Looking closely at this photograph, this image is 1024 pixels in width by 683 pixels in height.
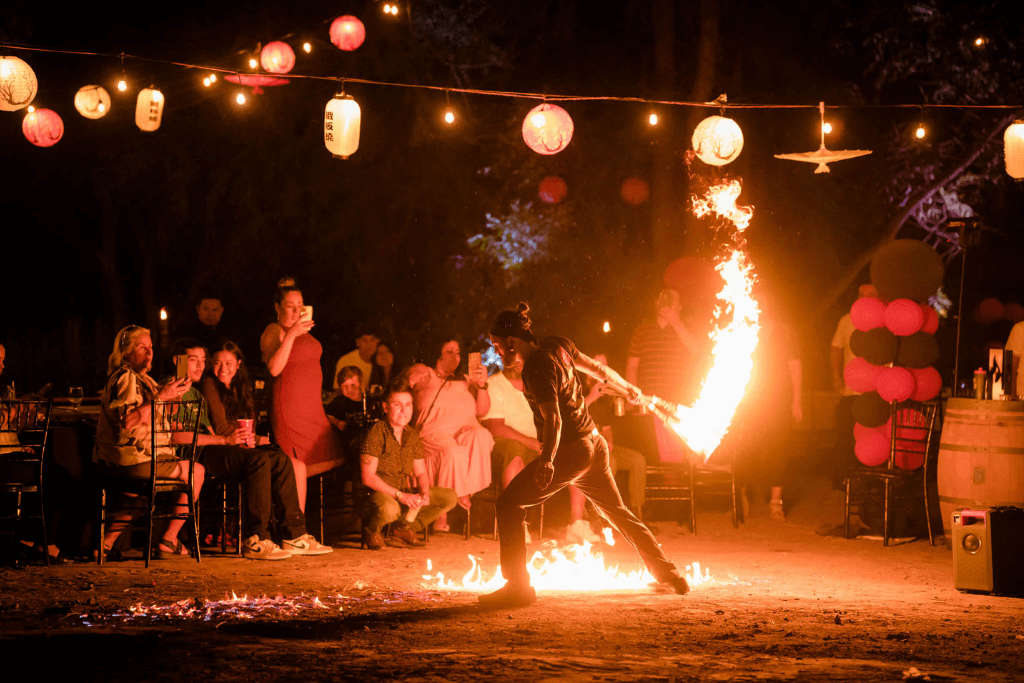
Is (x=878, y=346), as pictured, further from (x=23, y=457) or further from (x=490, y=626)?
(x=23, y=457)

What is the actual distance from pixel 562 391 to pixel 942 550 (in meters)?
4.47

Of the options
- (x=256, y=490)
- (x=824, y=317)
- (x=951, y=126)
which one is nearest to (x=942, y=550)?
(x=256, y=490)

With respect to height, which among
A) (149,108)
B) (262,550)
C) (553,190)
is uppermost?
(553,190)

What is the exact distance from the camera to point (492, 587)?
6.79 m

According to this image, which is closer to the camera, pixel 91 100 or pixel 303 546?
pixel 303 546

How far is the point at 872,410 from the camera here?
9312mm

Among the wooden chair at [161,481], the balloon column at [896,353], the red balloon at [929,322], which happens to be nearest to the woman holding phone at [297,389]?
the wooden chair at [161,481]

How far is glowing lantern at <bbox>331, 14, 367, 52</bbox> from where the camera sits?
12422 millimetres

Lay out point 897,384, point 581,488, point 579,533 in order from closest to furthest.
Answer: point 581,488 < point 579,533 < point 897,384

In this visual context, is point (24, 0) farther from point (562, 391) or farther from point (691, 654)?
point (691, 654)

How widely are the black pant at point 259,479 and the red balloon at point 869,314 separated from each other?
5.28 m

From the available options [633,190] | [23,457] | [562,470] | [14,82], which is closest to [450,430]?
[562,470]

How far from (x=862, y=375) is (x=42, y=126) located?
8.87 metres

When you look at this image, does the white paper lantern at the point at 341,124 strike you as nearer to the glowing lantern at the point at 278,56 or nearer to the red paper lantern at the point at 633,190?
the glowing lantern at the point at 278,56
